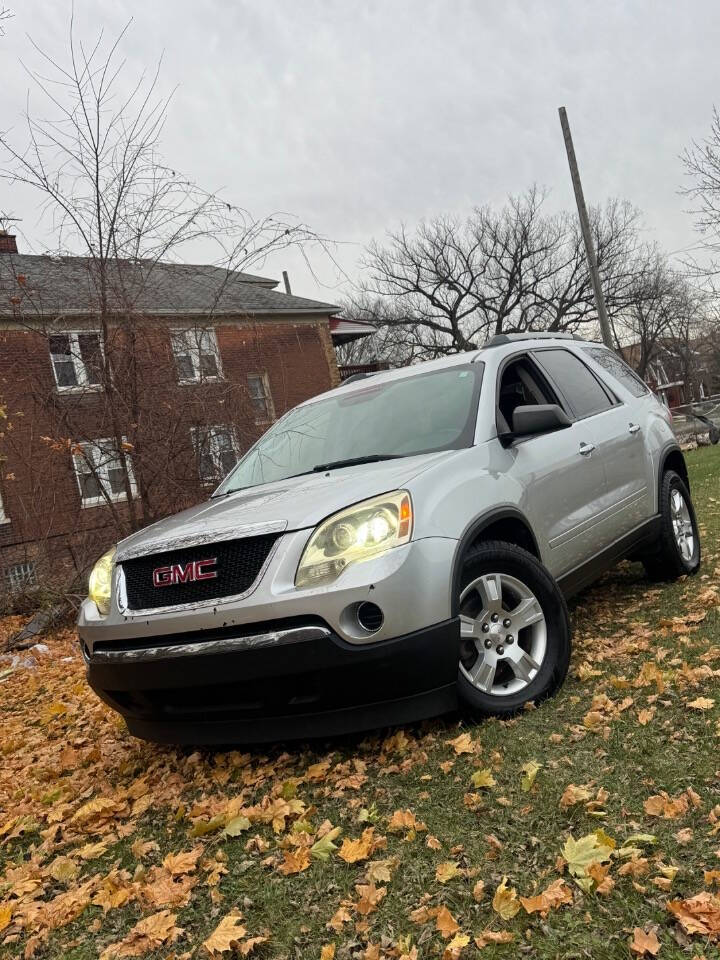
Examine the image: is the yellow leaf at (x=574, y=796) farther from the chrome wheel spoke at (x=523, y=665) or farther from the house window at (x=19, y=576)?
the house window at (x=19, y=576)

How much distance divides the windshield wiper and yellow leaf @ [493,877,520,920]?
6.70ft

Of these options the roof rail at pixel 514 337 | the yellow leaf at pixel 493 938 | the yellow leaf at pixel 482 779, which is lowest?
the yellow leaf at pixel 493 938

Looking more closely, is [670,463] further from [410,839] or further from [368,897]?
[368,897]

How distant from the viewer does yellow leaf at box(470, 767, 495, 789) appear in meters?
2.90

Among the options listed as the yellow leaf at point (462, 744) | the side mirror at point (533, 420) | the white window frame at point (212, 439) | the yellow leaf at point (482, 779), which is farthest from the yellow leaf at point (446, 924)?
the white window frame at point (212, 439)

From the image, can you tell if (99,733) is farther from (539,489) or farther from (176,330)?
(176,330)

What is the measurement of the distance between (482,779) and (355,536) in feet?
3.44

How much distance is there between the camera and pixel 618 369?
6.00 meters

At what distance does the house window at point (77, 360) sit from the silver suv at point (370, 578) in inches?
141

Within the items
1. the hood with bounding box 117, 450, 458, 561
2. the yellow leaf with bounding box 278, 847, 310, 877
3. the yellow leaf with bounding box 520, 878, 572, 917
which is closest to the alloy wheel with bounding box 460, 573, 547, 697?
the hood with bounding box 117, 450, 458, 561

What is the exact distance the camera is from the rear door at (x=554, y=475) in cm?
402

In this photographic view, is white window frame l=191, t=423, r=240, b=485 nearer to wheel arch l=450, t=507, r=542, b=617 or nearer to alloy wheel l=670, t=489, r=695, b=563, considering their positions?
alloy wheel l=670, t=489, r=695, b=563

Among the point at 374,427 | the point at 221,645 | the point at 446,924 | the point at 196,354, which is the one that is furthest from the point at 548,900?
the point at 196,354

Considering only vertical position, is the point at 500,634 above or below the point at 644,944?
above
